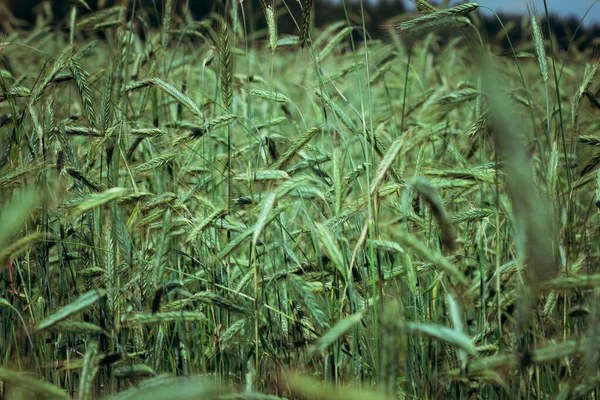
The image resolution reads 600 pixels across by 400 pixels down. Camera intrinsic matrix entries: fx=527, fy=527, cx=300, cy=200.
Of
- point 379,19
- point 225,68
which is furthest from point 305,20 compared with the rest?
point 379,19

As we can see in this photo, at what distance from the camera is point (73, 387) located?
1.71m

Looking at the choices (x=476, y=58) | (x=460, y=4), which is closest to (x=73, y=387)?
(x=476, y=58)

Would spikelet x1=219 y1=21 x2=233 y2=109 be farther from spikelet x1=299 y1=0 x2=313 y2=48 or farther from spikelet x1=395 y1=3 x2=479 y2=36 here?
spikelet x1=395 y1=3 x2=479 y2=36

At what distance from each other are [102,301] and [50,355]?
1.00ft

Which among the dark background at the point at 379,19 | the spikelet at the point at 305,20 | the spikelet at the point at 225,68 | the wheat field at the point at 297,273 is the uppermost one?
the dark background at the point at 379,19

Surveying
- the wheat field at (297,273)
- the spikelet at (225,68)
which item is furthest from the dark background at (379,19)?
the wheat field at (297,273)

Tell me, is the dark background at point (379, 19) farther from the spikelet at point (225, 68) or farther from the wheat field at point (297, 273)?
the wheat field at point (297, 273)

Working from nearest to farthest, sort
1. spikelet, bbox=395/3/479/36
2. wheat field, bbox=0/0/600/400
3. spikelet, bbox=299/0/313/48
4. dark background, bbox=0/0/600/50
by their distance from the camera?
wheat field, bbox=0/0/600/400
spikelet, bbox=395/3/479/36
spikelet, bbox=299/0/313/48
dark background, bbox=0/0/600/50

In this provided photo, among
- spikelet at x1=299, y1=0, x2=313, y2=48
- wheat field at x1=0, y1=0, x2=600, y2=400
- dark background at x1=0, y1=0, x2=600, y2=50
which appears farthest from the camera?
dark background at x1=0, y1=0, x2=600, y2=50

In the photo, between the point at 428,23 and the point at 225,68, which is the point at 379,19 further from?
the point at 428,23

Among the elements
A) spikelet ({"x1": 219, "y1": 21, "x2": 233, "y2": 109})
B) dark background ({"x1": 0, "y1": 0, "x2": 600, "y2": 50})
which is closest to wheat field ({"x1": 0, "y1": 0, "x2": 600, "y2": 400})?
spikelet ({"x1": 219, "y1": 21, "x2": 233, "y2": 109})

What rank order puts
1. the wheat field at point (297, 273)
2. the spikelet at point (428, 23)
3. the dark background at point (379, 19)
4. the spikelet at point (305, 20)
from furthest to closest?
the dark background at point (379, 19)
the spikelet at point (305, 20)
the spikelet at point (428, 23)
the wheat field at point (297, 273)

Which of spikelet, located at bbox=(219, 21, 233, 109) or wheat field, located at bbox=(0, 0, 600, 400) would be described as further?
spikelet, located at bbox=(219, 21, 233, 109)

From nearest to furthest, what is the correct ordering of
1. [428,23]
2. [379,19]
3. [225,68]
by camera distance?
1. [428,23]
2. [225,68]
3. [379,19]
